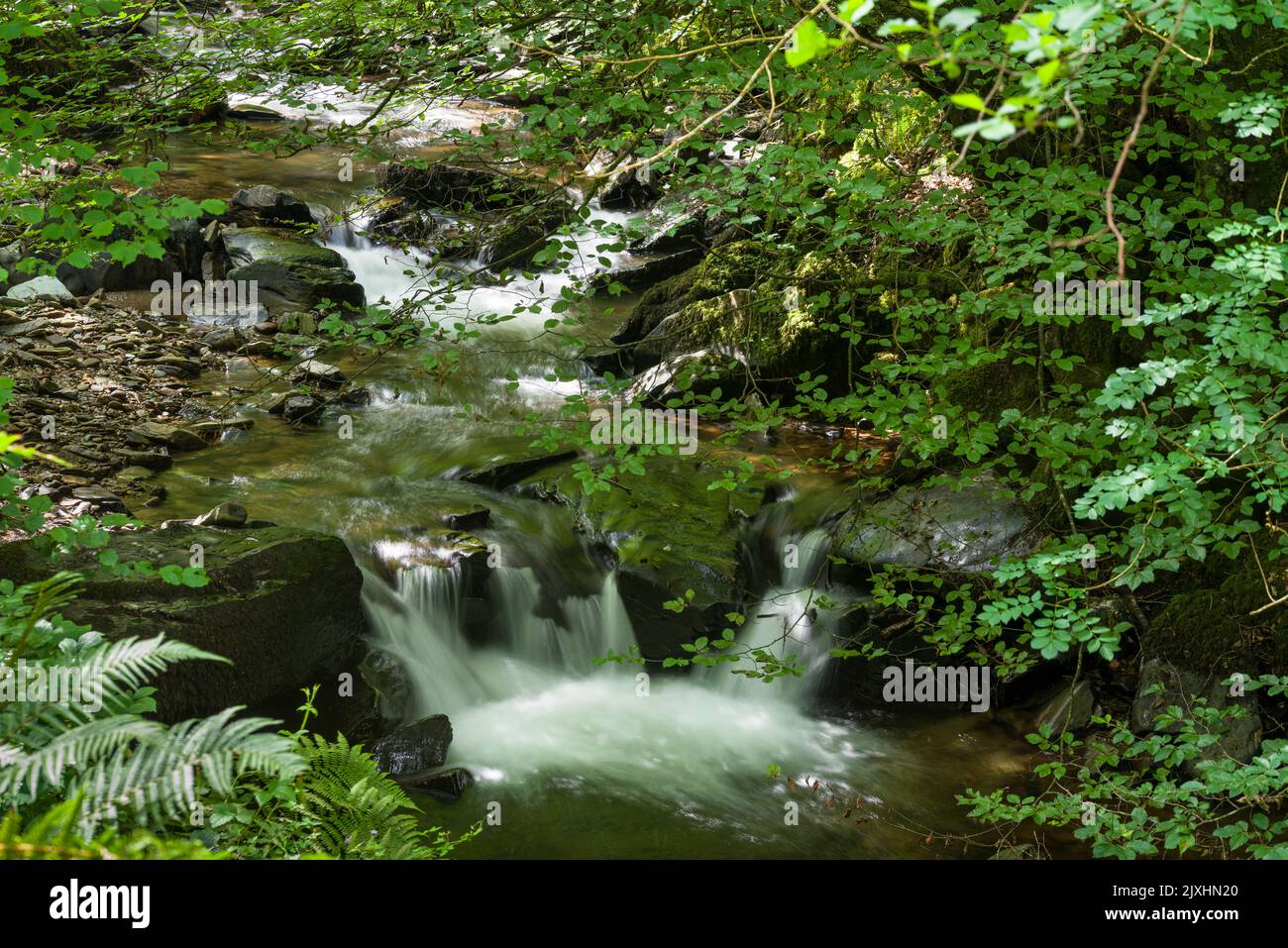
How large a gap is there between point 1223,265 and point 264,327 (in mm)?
9724

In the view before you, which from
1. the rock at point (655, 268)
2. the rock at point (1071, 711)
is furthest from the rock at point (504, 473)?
the rock at point (655, 268)

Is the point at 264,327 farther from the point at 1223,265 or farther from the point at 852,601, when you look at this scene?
the point at 1223,265

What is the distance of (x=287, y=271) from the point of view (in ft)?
38.2

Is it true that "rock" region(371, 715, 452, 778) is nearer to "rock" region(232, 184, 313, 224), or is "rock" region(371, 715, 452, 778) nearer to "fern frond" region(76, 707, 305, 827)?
"fern frond" region(76, 707, 305, 827)

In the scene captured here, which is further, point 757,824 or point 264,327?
point 264,327

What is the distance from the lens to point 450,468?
29.7 ft

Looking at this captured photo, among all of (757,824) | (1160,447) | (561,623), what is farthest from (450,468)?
(1160,447)

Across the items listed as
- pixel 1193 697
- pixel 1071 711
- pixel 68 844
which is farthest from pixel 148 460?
pixel 1193 697

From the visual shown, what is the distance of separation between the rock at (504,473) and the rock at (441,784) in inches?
127

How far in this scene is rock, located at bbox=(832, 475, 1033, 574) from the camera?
7.26 meters

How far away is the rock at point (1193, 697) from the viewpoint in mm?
5945

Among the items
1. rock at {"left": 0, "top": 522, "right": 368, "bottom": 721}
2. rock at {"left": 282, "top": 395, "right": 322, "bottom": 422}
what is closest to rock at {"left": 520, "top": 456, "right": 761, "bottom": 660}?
rock at {"left": 0, "top": 522, "right": 368, "bottom": 721}

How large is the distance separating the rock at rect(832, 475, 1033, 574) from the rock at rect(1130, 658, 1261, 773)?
1.21 metres

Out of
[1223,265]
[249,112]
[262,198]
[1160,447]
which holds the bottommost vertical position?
[1160,447]
